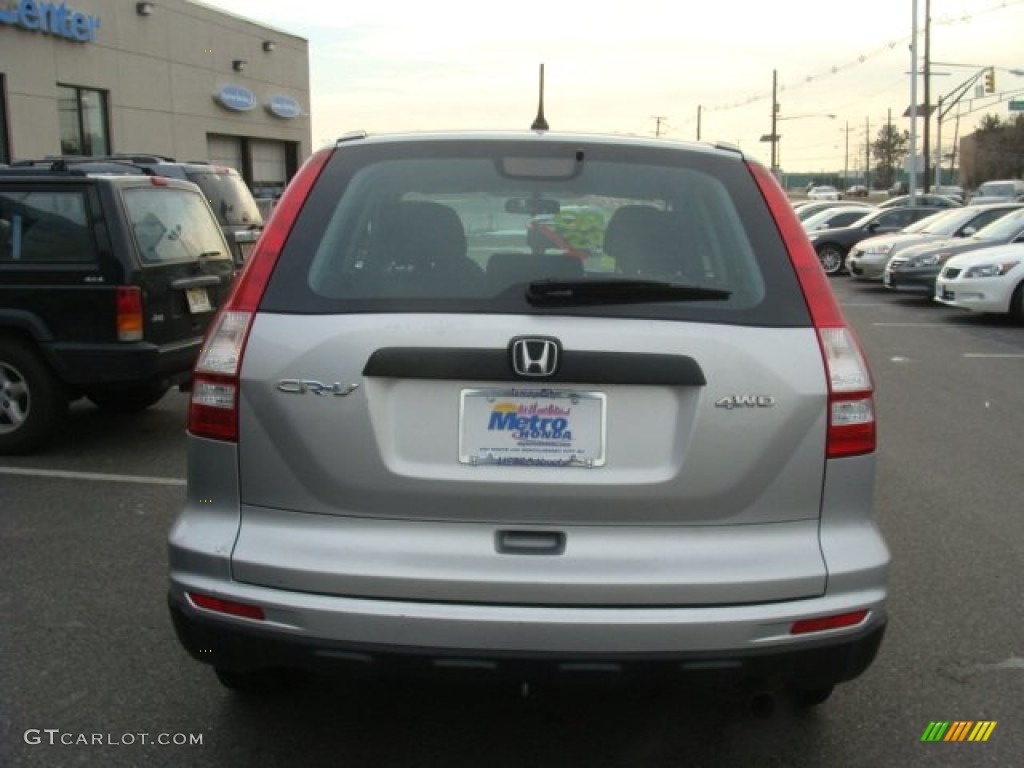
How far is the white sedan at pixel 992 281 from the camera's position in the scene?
1302 cm

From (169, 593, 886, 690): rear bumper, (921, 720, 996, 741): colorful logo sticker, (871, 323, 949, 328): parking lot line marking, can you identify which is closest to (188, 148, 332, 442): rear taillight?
(169, 593, 886, 690): rear bumper

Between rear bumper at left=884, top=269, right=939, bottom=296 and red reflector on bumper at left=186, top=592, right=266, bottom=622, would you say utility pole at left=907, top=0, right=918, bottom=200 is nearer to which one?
rear bumper at left=884, top=269, right=939, bottom=296

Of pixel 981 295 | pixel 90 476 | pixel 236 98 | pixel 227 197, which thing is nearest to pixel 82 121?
pixel 236 98

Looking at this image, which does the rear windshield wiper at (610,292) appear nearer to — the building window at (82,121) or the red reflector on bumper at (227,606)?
the red reflector on bumper at (227,606)

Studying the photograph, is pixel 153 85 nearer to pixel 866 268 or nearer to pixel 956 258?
pixel 866 268

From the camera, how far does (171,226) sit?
6.92 m

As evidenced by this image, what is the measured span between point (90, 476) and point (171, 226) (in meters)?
1.82

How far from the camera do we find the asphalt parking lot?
302 cm

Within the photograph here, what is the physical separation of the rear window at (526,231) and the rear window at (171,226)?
4.10m

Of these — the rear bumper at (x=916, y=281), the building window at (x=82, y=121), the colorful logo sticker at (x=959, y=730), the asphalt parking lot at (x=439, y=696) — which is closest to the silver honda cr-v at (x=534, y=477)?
the asphalt parking lot at (x=439, y=696)

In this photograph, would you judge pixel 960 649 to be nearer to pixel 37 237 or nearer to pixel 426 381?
pixel 426 381

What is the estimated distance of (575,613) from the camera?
95.5 inches

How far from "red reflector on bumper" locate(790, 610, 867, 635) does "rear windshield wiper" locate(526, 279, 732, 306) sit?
2.72 feet

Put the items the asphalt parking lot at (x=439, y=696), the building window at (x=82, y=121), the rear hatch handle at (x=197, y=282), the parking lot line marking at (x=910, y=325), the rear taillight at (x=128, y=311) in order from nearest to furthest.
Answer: the asphalt parking lot at (x=439, y=696) < the rear taillight at (x=128, y=311) < the rear hatch handle at (x=197, y=282) < the parking lot line marking at (x=910, y=325) < the building window at (x=82, y=121)
